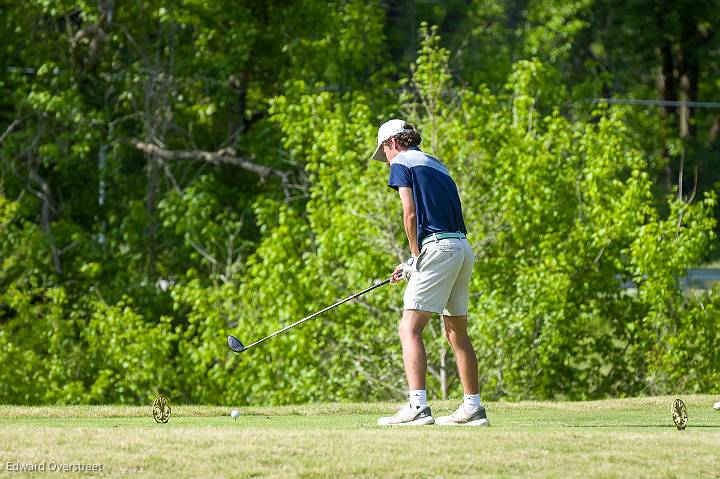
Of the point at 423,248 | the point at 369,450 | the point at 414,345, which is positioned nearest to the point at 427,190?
the point at 423,248

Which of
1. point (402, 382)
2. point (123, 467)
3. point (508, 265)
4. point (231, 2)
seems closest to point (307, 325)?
point (402, 382)

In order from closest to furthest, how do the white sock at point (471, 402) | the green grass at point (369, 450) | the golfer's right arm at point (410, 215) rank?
the green grass at point (369, 450) → the golfer's right arm at point (410, 215) → the white sock at point (471, 402)

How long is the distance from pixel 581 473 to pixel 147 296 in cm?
1578

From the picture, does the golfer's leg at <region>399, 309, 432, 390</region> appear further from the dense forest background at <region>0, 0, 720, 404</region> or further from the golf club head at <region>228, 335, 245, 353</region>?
the dense forest background at <region>0, 0, 720, 404</region>

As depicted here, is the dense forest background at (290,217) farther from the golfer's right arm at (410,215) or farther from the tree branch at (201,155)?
the golfer's right arm at (410,215)

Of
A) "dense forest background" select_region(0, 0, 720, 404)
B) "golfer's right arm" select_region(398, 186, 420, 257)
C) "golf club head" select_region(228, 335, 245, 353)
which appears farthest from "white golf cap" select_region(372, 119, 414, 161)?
"dense forest background" select_region(0, 0, 720, 404)

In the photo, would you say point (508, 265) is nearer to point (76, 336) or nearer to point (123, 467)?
point (76, 336)

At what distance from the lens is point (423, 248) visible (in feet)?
27.8

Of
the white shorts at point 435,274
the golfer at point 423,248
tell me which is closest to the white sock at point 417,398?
the golfer at point 423,248

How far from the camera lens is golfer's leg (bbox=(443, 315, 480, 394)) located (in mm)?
8672

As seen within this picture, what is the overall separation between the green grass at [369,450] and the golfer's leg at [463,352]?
336 millimetres

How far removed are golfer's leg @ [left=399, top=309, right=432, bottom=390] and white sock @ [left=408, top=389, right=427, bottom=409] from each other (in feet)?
0.09

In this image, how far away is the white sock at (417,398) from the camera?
28.0 feet

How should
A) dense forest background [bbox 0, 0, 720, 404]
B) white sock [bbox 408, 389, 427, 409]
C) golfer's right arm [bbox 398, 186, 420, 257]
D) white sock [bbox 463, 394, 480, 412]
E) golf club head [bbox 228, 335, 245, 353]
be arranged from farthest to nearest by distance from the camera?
dense forest background [bbox 0, 0, 720, 404], golf club head [bbox 228, 335, 245, 353], white sock [bbox 463, 394, 480, 412], white sock [bbox 408, 389, 427, 409], golfer's right arm [bbox 398, 186, 420, 257]
